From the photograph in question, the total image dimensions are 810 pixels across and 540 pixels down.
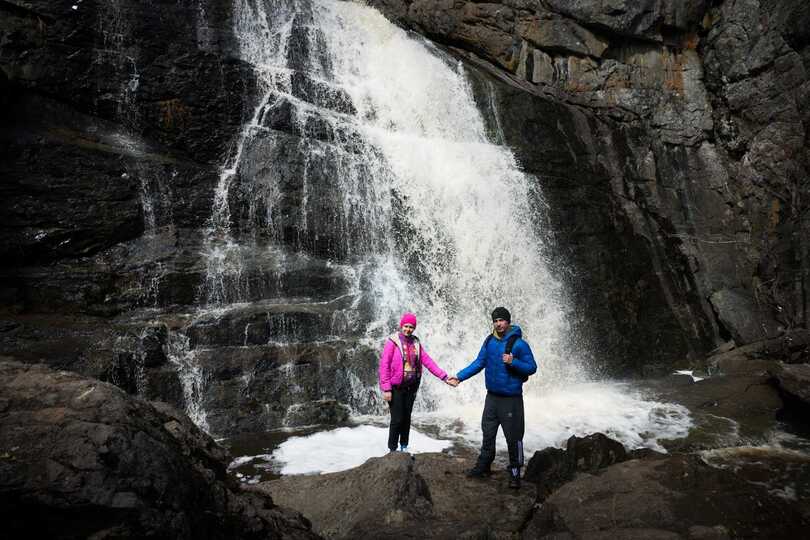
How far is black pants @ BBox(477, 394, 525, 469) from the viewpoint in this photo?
6.41m

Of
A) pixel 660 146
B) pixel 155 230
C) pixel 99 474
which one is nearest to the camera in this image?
pixel 99 474

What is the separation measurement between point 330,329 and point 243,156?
17.1 feet

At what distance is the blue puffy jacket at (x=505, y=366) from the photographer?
6.30 metres

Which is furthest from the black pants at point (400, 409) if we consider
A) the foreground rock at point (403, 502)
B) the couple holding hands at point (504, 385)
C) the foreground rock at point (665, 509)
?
the foreground rock at point (665, 509)

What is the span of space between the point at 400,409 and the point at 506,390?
1562 millimetres

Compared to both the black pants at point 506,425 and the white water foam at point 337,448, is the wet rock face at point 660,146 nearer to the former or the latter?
the white water foam at point 337,448

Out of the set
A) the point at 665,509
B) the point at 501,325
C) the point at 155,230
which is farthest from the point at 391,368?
the point at 155,230

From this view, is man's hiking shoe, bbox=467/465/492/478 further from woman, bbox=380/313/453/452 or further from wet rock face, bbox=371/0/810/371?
wet rock face, bbox=371/0/810/371

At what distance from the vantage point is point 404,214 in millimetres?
14656

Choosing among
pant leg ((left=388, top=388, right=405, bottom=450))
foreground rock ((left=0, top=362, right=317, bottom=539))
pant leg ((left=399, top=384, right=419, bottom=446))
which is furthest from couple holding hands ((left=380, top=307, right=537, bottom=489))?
foreground rock ((left=0, top=362, right=317, bottom=539))

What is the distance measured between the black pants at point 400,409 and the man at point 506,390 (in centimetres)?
113

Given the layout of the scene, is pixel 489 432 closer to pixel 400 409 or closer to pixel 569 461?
pixel 400 409

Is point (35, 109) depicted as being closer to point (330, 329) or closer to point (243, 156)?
point (243, 156)

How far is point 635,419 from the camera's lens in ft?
37.4
